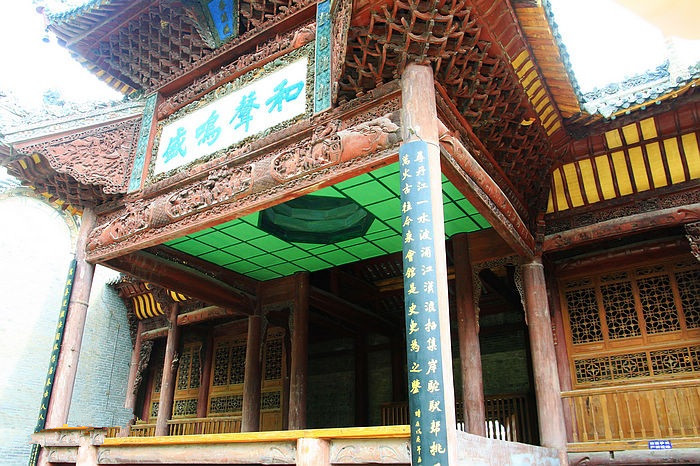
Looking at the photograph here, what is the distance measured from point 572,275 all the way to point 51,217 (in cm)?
984

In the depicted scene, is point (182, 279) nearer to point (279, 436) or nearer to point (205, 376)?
point (205, 376)

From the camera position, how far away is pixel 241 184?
230 inches

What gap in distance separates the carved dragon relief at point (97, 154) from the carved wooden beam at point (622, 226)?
5.59 m

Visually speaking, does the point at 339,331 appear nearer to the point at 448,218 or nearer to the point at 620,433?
the point at 448,218

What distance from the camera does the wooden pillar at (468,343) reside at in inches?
237

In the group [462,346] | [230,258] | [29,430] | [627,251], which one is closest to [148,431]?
[29,430]

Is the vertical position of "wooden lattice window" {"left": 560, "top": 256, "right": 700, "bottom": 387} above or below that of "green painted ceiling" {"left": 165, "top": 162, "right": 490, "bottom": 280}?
below

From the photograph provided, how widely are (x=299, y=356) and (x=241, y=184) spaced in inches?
133

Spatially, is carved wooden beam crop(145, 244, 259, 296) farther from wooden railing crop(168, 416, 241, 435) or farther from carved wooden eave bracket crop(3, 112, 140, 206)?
wooden railing crop(168, 416, 241, 435)

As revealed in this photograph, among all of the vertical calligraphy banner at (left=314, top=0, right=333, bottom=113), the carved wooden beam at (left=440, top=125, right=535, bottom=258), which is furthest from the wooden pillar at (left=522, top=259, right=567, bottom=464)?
the vertical calligraphy banner at (left=314, top=0, right=333, bottom=113)

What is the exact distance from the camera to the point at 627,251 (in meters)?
6.96

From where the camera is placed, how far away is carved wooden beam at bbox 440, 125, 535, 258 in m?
4.84

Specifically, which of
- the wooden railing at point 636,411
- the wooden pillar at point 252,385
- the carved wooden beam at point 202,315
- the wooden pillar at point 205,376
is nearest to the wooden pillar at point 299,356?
the wooden pillar at point 252,385

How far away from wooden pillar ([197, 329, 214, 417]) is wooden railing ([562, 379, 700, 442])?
708 cm
